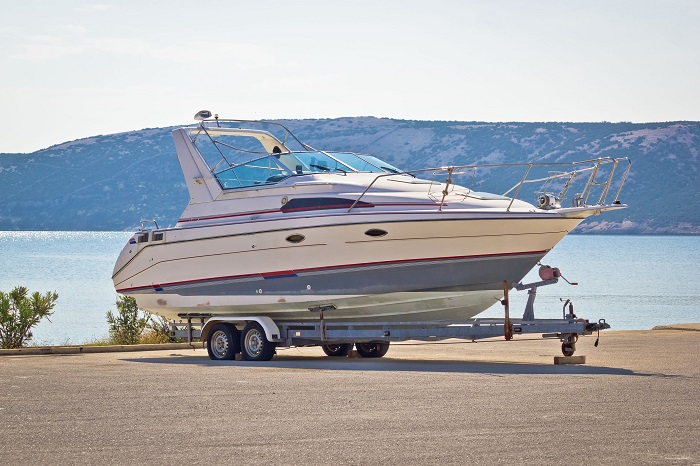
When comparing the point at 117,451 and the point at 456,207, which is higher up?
the point at 456,207

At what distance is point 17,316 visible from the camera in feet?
74.0

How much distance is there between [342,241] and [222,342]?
9.41 feet

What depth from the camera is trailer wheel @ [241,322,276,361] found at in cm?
1897

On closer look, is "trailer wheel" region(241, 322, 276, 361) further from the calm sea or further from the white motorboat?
the calm sea

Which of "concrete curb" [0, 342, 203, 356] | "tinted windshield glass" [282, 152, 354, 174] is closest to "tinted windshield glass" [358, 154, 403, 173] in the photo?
"tinted windshield glass" [282, 152, 354, 174]

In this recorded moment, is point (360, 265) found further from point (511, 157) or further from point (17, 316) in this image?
point (511, 157)

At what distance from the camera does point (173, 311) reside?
2059 cm

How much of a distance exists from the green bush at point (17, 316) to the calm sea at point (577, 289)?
807 cm

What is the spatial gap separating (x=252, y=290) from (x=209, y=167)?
8.66 feet

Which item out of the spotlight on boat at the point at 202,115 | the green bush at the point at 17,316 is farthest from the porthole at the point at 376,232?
the green bush at the point at 17,316

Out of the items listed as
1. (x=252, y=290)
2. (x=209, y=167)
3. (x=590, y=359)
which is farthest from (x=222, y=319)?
(x=590, y=359)

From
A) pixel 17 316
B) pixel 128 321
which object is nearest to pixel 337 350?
pixel 17 316

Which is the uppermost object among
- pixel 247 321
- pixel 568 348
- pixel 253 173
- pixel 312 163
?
pixel 312 163

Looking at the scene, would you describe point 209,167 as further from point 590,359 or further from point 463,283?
point 590,359
